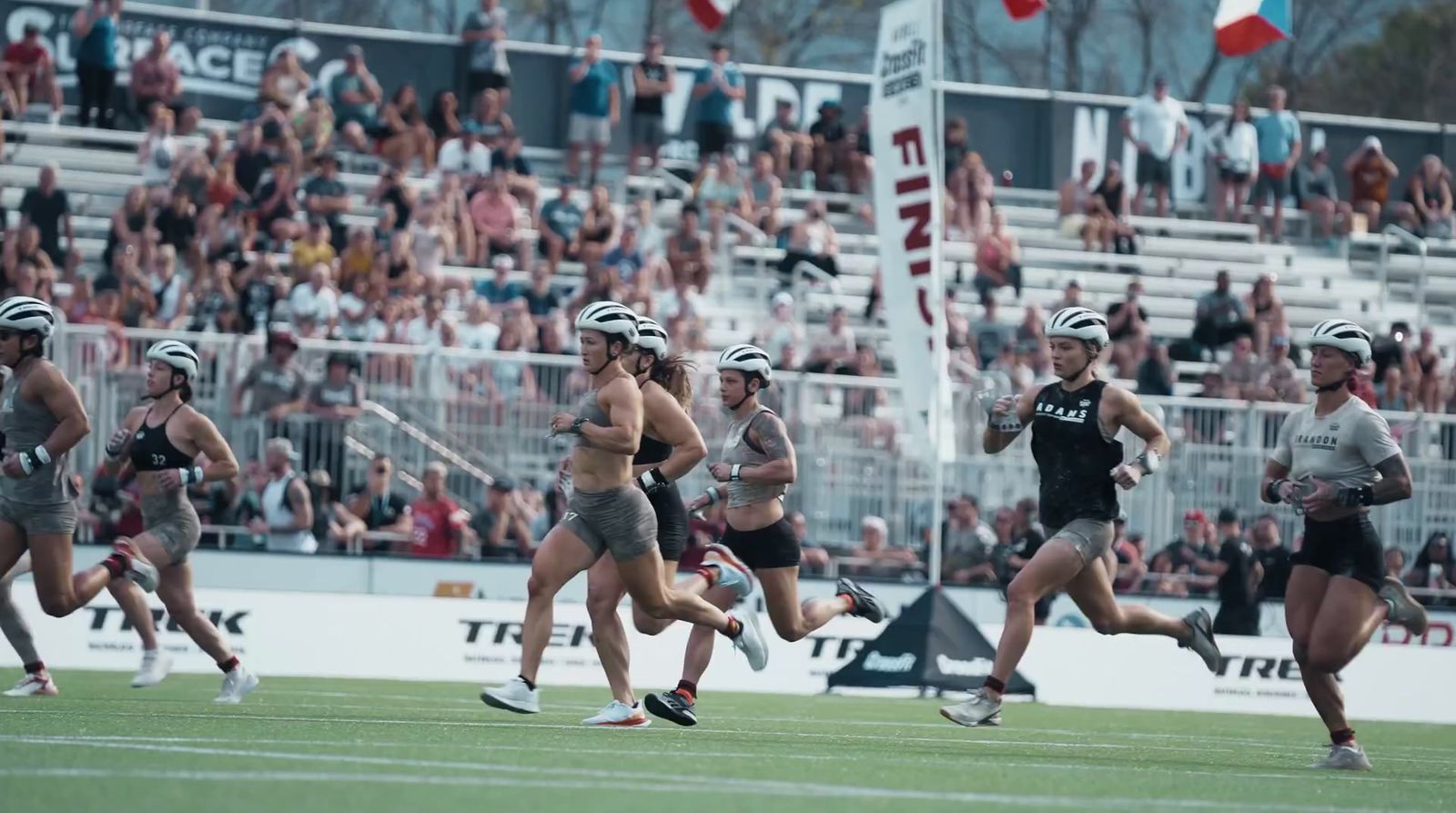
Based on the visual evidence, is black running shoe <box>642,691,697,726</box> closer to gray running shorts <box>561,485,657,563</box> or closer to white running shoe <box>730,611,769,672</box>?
white running shoe <box>730,611,769,672</box>

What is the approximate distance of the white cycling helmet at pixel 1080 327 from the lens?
504 inches

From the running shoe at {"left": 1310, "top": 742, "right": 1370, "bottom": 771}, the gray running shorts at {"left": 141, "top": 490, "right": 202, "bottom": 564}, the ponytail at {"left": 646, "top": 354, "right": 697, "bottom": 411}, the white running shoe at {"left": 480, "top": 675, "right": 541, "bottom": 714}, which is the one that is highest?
the ponytail at {"left": 646, "top": 354, "right": 697, "bottom": 411}

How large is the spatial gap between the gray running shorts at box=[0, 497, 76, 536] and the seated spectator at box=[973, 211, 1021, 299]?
17382 mm

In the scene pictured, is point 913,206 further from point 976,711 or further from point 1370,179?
point 1370,179

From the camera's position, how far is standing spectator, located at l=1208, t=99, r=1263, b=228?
108 feet

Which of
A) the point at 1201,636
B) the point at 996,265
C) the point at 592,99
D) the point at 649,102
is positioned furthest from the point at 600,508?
the point at 649,102

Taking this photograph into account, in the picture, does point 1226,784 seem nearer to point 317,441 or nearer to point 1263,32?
point 1263,32

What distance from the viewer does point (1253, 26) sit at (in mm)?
19891

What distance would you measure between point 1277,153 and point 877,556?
511 inches

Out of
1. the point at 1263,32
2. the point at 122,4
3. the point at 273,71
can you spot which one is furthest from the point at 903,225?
the point at 122,4

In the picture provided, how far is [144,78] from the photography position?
1131 inches

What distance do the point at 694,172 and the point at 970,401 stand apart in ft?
29.1

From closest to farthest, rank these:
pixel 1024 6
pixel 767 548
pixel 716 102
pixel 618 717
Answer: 1. pixel 618 717
2. pixel 767 548
3. pixel 1024 6
4. pixel 716 102

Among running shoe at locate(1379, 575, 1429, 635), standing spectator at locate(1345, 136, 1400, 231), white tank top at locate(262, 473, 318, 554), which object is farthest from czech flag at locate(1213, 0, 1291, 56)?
standing spectator at locate(1345, 136, 1400, 231)
